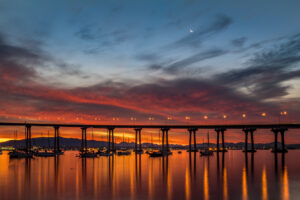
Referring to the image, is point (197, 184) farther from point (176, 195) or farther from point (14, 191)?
point (14, 191)

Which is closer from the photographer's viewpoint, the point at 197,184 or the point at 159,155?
the point at 197,184

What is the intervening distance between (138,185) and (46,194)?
598 inches

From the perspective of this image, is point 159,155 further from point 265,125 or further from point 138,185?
point 138,185

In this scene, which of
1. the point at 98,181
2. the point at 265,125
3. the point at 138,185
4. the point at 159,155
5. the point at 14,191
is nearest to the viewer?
the point at 14,191

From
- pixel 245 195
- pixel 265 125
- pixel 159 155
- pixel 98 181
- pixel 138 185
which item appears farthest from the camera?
pixel 265 125

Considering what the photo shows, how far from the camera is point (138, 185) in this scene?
160 feet

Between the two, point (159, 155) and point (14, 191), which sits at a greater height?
point (14, 191)

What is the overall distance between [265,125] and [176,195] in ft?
477

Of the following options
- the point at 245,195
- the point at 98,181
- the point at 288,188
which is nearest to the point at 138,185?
the point at 98,181

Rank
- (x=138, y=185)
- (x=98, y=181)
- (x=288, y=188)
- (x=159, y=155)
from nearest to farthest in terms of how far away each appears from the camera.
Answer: (x=288, y=188), (x=138, y=185), (x=98, y=181), (x=159, y=155)

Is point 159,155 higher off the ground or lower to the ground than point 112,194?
lower

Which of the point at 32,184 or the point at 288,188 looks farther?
the point at 32,184

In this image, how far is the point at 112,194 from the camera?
40438 millimetres

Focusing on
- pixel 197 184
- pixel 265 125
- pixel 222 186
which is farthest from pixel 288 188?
pixel 265 125
